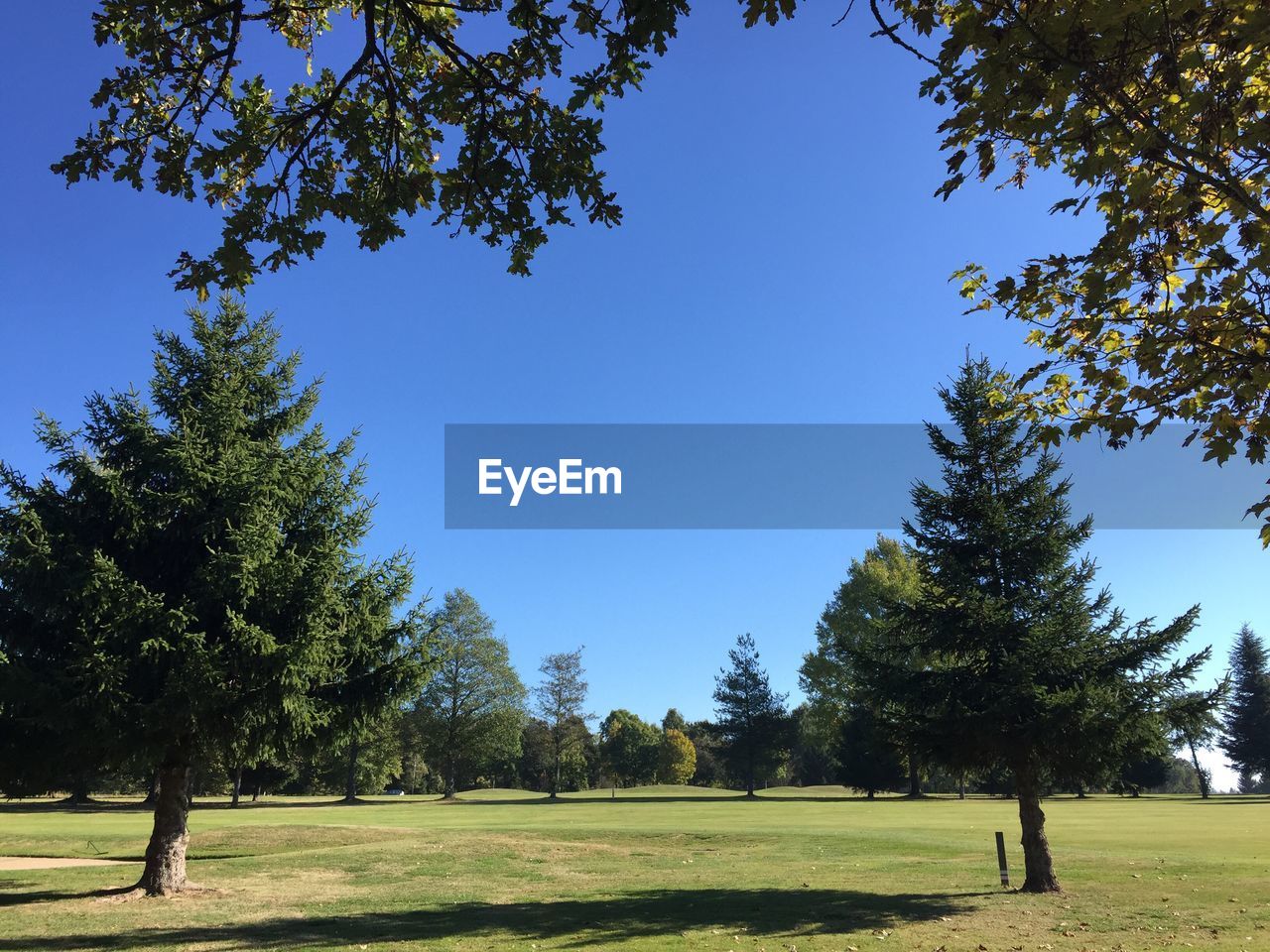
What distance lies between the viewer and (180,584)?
50.3 feet

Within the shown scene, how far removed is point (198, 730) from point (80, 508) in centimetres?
486

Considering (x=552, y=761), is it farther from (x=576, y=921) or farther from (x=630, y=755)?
(x=576, y=921)

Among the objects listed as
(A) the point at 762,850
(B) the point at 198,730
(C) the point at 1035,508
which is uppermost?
(C) the point at 1035,508

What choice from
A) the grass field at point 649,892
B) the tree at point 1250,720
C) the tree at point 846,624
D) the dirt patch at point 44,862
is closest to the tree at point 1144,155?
the grass field at point 649,892

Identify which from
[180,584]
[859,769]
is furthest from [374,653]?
[859,769]

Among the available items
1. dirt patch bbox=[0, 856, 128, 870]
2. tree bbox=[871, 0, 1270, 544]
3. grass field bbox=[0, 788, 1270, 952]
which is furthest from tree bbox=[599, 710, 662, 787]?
tree bbox=[871, 0, 1270, 544]

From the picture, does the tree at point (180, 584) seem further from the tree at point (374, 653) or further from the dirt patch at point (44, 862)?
the dirt patch at point (44, 862)

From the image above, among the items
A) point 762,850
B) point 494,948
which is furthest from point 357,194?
point 762,850

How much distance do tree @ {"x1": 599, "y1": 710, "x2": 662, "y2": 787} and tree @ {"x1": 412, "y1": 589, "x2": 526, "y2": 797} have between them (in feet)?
121

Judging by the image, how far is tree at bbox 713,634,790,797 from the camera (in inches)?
2630

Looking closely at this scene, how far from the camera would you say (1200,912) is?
500 inches

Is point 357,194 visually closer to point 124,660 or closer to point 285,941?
point 285,941

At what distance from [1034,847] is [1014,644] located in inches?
151

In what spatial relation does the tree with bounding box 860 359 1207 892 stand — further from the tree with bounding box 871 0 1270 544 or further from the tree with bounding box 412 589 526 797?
the tree with bounding box 412 589 526 797
